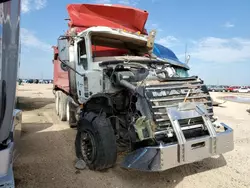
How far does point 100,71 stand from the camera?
468 cm

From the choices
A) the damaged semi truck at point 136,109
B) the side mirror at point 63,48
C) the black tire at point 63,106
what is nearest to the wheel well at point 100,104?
the damaged semi truck at point 136,109

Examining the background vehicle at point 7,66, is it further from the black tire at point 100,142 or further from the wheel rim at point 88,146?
the wheel rim at point 88,146

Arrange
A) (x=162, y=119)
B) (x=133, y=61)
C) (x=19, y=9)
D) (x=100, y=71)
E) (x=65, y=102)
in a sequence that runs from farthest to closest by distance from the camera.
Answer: (x=65, y=102) → (x=133, y=61) → (x=100, y=71) → (x=162, y=119) → (x=19, y=9)

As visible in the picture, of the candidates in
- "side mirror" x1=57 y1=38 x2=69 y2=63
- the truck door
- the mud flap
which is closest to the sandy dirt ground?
the mud flap

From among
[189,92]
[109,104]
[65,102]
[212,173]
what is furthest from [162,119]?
[65,102]

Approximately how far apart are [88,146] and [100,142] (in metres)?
0.57

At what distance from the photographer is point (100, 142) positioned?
12.5ft

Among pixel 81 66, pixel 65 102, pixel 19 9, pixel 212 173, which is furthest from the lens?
pixel 65 102

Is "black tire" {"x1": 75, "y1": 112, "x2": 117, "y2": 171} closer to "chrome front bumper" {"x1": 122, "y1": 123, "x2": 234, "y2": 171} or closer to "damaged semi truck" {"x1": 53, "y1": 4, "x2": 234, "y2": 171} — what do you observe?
"damaged semi truck" {"x1": 53, "y1": 4, "x2": 234, "y2": 171}

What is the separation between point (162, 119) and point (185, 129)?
426mm

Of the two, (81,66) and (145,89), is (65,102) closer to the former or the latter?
(81,66)

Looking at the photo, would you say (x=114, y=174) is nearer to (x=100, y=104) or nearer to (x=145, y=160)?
(x=145, y=160)

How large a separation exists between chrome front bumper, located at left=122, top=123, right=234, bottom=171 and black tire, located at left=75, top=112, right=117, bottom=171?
0.38m

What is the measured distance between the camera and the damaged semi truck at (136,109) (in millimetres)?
3455
